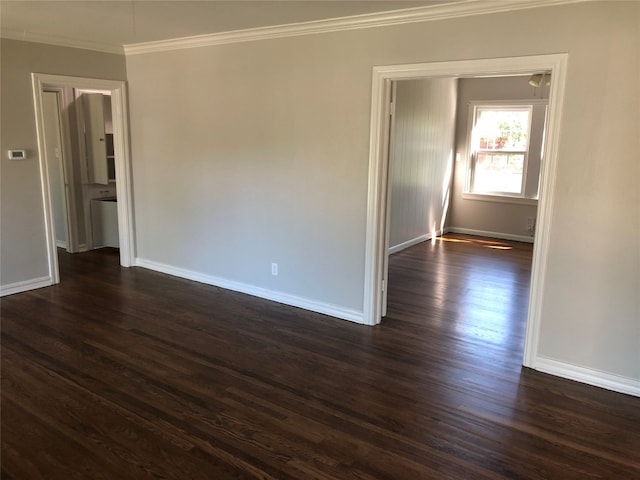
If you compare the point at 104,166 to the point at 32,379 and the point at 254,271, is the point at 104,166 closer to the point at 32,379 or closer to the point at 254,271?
the point at 254,271

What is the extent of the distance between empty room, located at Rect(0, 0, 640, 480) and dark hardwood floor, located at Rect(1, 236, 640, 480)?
0.02 m

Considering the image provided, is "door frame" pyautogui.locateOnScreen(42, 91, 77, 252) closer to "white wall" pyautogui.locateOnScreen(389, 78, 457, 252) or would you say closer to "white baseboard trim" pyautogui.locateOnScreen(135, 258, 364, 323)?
"white baseboard trim" pyautogui.locateOnScreen(135, 258, 364, 323)

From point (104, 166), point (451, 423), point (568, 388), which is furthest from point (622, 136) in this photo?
point (104, 166)

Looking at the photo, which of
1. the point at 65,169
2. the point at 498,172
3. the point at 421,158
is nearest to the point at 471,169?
the point at 498,172

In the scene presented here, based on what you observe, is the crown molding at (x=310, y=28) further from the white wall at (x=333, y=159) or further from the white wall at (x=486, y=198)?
the white wall at (x=486, y=198)

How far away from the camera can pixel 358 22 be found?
368 centimetres

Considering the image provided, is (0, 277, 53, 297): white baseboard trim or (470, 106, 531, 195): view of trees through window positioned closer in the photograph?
(0, 277, 53, 297): white baseboard trim

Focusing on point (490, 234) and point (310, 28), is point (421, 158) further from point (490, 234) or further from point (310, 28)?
point (310, 28)

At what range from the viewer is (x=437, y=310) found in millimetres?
4496

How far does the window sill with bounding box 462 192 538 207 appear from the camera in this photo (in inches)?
297

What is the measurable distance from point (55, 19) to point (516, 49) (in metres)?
3.48

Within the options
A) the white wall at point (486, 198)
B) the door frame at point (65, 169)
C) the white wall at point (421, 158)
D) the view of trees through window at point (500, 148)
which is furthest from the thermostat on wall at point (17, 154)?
the view of trees through window at point (500, 148)

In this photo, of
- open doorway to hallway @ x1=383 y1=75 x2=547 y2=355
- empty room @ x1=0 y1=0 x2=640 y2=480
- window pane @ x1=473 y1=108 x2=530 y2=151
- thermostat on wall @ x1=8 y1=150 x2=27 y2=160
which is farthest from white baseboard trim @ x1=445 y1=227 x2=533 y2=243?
thermostat on wall @ x1=8 y1=150 x2=27 y2=160

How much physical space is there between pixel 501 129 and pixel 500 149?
0.31 meters
